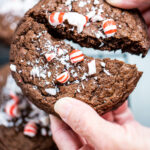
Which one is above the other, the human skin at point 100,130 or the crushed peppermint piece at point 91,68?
the crushed peppermint piece at point 91,68

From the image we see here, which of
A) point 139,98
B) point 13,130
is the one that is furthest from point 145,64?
point 13,130

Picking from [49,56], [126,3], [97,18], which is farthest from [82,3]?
[49,56]

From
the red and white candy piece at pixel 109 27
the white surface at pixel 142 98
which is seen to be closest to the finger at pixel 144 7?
the red and white candy piece at pixel 109 27

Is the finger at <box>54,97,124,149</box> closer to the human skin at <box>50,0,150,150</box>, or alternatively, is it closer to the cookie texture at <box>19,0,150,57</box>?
the human skin at <box>50,0,150,150</box>

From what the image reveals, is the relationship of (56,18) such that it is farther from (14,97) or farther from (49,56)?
(14,97)

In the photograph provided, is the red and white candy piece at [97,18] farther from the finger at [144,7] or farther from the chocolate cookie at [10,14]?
the chocolate cookie at [10,14]

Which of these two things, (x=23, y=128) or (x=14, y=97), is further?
(x=14, y=97)
